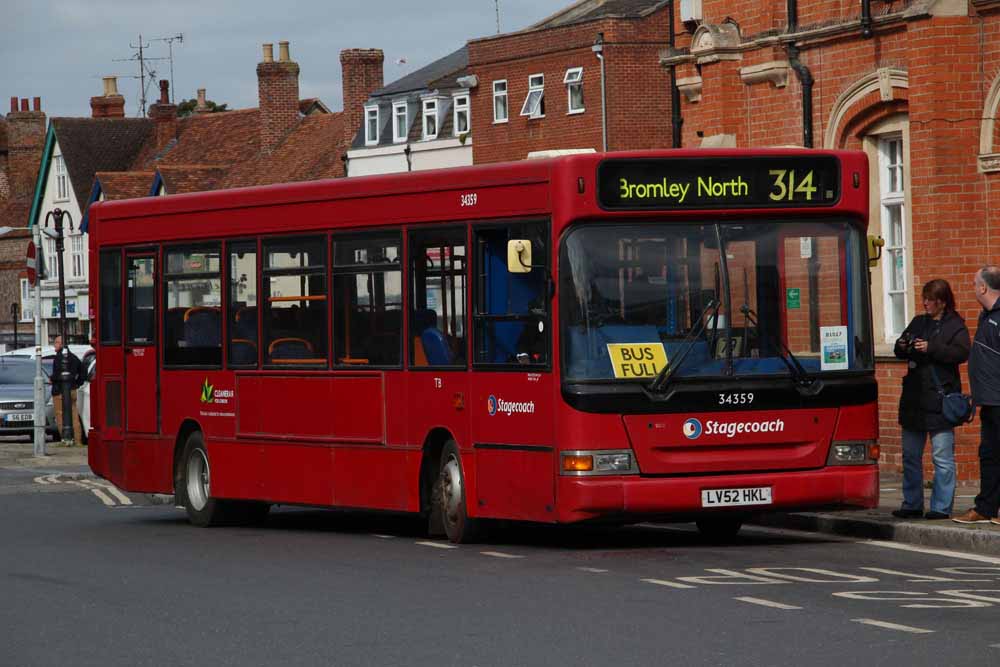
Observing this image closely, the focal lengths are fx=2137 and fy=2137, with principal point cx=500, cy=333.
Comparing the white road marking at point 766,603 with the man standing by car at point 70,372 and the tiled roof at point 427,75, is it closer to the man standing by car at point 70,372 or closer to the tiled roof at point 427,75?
the man standing by car at point 70,372

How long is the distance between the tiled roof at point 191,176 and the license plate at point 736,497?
71291mm

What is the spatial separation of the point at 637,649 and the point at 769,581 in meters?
3.01

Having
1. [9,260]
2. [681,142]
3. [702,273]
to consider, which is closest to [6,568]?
[702,273]

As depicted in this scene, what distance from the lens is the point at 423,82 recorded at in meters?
79.4

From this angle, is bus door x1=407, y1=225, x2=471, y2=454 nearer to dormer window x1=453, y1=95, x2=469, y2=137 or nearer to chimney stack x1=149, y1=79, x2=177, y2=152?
dormer window x1=453, y1=95, x2=469, y2=137

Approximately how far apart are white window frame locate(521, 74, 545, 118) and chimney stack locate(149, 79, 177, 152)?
113 feet

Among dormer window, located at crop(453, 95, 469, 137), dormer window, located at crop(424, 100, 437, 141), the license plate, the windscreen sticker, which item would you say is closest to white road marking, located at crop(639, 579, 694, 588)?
the license plate

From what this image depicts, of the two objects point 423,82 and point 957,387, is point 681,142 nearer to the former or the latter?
point 957,387

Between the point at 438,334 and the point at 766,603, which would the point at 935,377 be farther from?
the point at 766,603

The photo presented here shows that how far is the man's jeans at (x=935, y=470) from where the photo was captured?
16.4 m

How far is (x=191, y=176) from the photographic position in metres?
87.3

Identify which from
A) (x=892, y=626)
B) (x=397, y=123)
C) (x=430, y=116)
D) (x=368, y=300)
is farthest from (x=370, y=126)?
(x=892, y=626)

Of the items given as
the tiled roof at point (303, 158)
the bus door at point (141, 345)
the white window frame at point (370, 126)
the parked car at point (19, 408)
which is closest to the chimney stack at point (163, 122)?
the tiled roof at point (303, 158)

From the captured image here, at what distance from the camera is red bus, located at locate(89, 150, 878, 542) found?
49.1ft
